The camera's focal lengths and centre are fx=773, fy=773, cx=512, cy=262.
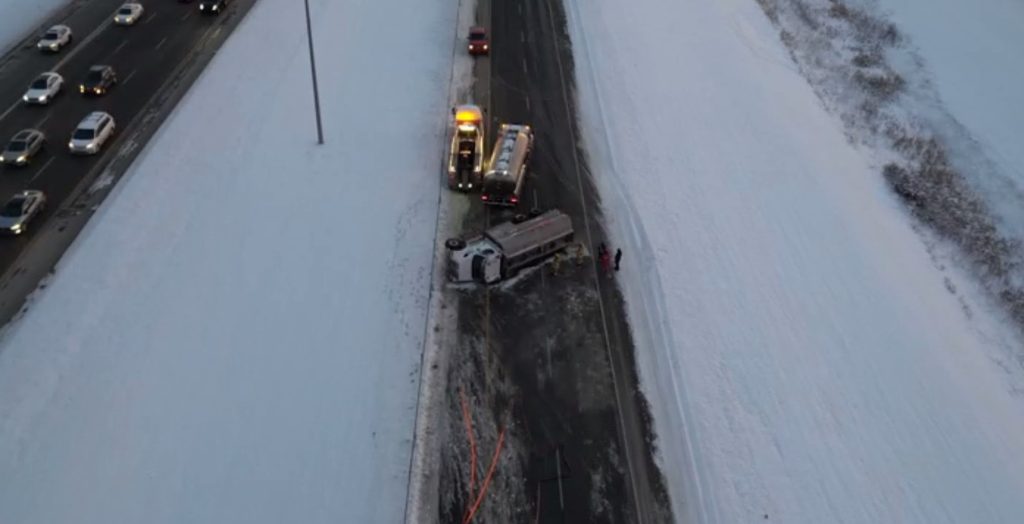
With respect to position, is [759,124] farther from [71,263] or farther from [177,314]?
[71,263]

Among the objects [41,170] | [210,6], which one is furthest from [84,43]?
[41,170]

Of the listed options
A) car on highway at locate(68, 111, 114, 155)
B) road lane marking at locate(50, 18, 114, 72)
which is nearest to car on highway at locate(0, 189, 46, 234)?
car on highway at locate(68, 111, 114, 155)

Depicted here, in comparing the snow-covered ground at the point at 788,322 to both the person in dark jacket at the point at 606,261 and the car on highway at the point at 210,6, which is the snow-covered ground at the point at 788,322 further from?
the car on highway at the point at 210,6

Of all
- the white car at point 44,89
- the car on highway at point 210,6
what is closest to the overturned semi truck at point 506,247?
the white car at point 44,89

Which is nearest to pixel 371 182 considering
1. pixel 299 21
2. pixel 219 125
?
pixel 219 125

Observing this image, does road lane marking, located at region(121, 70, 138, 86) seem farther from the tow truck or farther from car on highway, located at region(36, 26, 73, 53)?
the tow truck

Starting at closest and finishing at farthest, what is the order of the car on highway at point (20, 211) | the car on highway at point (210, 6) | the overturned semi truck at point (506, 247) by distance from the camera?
the overturned semi truck at point (506, 247), the car on highway at point (20, 211), the car on highway at point (210, 6)
